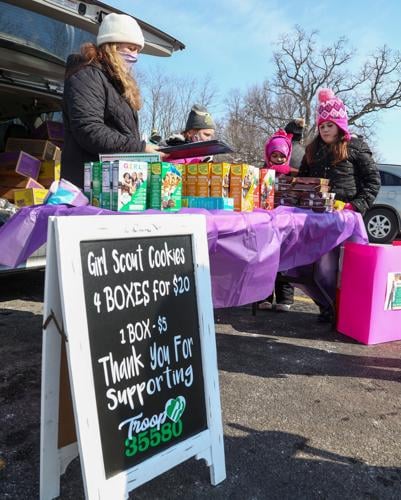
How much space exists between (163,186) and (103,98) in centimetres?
68

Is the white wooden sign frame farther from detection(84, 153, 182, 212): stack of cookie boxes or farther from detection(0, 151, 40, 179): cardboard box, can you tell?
detection(0, 151, 40, 179): cardboard box

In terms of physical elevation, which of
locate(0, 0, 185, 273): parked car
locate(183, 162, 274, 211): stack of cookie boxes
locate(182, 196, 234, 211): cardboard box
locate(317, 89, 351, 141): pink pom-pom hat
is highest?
locate(0, 0, 185, 273): parked car

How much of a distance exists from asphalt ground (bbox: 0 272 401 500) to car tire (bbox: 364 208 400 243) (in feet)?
23.5

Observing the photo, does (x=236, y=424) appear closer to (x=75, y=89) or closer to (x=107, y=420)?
(x=107, y=420)

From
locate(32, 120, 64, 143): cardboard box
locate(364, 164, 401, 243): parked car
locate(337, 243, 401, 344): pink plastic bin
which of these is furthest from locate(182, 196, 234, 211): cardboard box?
locate(364, 164, 401, 243): parked car

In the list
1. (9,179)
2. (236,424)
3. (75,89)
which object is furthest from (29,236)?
(9,179)

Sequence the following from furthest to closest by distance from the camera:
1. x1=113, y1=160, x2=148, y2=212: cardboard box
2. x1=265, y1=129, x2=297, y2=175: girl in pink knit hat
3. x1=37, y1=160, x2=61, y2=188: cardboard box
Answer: x1=37, y1=160, x2=61, y2=188: cardboard box
x1=265, y1=129, x2=297, y2=175: girl in pink knit hat
x1=113, y1=160, x2=148, y2=212: cardboard box

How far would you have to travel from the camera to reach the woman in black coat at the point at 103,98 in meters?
2.34

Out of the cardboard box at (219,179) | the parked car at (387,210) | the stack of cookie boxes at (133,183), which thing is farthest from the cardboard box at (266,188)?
the parked car at (387,210)

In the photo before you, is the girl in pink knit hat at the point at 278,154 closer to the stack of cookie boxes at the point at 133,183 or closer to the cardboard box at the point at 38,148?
the stack of cookie boxes at the point at 133,183

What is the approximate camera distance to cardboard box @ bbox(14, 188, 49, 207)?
408 centimetres

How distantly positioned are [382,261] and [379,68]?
104 feet

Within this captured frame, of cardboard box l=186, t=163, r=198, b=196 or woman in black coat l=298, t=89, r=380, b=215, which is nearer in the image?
cardboard box l=186, t=163, r=198, b=196

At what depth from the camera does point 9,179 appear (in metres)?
4.72
